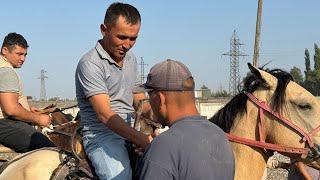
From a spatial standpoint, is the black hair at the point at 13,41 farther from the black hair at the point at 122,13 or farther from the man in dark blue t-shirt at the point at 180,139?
the man in dark blue t-shirt at the point at 180,139

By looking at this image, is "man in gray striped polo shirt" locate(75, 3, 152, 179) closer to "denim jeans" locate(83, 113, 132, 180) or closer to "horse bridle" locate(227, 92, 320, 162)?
"denim jeans" locate(83, 113, 132, 180)

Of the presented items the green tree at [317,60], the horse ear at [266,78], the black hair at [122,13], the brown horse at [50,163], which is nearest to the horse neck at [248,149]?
the horse ear at [266,78]

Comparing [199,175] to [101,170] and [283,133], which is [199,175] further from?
[283,133]

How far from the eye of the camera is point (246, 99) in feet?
15.0

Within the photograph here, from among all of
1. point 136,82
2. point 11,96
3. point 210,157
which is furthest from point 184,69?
point 11,96

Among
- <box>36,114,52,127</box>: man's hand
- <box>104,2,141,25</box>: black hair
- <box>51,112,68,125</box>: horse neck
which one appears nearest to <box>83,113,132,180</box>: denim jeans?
<box>104,2,141,25</box>: black hair

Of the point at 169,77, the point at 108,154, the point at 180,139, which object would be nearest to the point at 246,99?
the point at 108,154

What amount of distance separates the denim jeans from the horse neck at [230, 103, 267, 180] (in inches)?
44.7

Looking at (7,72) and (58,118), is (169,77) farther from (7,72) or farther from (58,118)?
(58,118)

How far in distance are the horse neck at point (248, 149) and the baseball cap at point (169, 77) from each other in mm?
2003

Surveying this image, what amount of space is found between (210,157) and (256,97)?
2188mm

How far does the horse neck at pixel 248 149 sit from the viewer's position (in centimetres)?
448

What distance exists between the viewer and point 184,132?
2.46 metres

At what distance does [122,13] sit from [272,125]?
1720 mm
